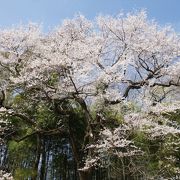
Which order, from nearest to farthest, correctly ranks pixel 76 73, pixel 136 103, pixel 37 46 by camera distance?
pixel 76 73 → pixel 136 103 → pixel 37 46

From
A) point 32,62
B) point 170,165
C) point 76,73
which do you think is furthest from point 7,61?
point 170,165

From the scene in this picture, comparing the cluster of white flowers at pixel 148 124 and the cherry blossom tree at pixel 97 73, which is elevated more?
the cherry blossom tree at pixel 97 73

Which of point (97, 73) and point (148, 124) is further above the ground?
point (97, 73)

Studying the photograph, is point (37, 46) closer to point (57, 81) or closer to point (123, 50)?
point (57, 81)

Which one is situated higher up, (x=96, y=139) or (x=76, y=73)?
(x=76, y=73)

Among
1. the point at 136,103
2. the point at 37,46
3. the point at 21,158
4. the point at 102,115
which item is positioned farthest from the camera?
the point at 21,158

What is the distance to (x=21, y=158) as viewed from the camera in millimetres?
13258

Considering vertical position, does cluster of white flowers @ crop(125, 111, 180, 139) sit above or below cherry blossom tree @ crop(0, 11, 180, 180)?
below

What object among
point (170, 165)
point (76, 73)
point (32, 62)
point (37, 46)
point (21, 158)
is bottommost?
point (170, 165)

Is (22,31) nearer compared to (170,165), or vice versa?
(170,165)

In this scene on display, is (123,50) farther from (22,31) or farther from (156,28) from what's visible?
(22,31)

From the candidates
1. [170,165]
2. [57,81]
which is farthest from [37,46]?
[170,165]

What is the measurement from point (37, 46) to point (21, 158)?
15.9ft

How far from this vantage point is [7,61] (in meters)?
10.4
